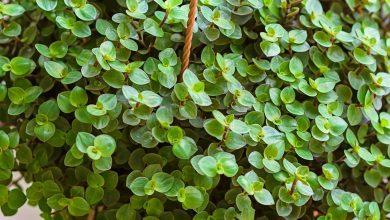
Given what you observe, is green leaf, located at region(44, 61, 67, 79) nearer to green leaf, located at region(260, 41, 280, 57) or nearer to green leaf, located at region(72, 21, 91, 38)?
green leaf, located at region(72, 21, 91, 38)

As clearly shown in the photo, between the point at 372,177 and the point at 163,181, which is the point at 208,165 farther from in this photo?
the point at 372,177

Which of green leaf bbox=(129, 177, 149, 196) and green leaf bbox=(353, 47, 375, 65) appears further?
green leaf bbox=(353, 47, 375, 65)

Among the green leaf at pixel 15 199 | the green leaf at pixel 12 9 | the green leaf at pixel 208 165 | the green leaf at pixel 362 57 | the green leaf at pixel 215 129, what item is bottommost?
the green leaf at pixel 15 199

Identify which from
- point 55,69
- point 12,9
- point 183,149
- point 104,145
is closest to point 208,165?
point 183,149

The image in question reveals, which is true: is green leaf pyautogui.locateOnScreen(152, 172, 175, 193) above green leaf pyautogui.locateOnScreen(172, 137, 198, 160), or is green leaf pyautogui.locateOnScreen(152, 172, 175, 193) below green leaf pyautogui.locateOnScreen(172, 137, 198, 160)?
below

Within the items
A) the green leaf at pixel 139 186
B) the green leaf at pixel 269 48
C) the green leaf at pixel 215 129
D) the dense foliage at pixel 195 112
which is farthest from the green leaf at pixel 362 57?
the green leaf at pixel 139 186

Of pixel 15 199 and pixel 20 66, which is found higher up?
pixel 20 66

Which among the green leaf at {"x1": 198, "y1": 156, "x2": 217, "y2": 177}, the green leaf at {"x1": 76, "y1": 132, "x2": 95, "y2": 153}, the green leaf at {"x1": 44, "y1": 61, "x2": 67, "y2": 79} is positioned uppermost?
the green leaf at {"x1": 44, "y1": 61, "x2": 67, "y2": 79}

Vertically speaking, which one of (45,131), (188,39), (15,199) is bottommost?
(15,199)

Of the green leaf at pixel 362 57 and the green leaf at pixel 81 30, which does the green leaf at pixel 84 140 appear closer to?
the green leaf at pixel 81 30

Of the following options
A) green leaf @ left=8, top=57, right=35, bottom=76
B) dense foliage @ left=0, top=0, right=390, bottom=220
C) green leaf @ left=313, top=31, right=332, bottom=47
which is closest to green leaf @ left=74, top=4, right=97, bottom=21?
dense foliage @ left=0, top=0, right=390, bottom=220
